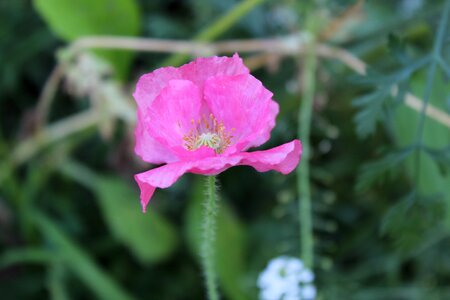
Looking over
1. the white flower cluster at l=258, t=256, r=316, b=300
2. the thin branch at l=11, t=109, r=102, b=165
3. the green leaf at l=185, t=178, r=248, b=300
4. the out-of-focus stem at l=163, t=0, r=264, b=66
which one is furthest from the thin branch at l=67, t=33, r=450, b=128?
the white flower cluster at l=258, t=256, r=316, b=300

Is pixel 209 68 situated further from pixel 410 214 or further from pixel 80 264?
A: pixel 80 264

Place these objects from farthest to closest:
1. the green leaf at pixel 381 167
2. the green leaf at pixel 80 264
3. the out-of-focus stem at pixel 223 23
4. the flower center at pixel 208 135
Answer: the green leaf at pixel 80 264 < the out-of-focus stem at pixel 223 23 < the green leaf at pixel 381 167 < the flower center at pixel 208 135

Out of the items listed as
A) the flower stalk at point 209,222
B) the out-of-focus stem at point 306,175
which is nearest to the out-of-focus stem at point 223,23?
the out-of-focus stem at point 306,175

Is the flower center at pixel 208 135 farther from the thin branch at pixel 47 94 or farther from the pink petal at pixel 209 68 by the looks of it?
the thin branch at pixel 47 94

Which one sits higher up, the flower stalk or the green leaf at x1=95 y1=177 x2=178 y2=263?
the green leaf at x1=95 y1=177 x2=178 y2=263

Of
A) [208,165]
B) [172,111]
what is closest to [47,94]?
[172,111]

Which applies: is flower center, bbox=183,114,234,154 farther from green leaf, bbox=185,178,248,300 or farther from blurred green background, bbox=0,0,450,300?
green leaf, bbox=185,178,248,300

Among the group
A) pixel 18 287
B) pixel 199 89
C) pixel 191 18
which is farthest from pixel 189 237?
pixel 199 89
